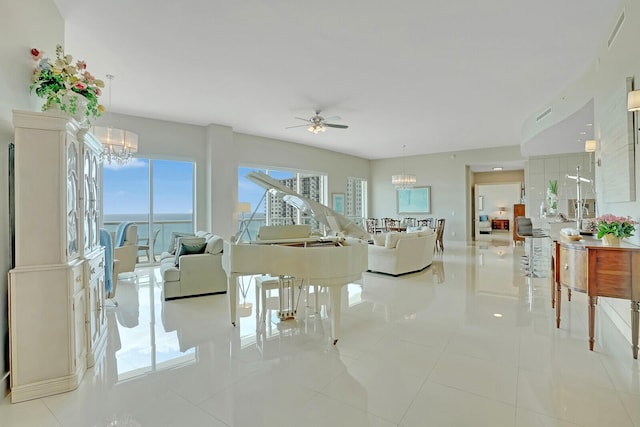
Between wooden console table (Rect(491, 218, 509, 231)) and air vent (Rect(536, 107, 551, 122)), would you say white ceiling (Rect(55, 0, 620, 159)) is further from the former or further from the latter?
wooden console table (Rect(491, 218, 509, 231))

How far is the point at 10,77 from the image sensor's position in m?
2.34

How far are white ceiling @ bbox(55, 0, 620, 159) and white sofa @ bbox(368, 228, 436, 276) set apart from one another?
2.54m

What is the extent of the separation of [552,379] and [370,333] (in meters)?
1.52

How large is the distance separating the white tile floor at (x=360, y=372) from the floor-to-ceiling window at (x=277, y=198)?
4.02 m

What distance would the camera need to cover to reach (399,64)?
14.3 feet

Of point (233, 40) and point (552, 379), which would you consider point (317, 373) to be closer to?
point (552, 379)

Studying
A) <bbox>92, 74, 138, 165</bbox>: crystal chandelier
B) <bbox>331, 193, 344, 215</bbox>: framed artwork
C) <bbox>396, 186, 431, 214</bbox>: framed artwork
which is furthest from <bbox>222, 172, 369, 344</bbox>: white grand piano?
<bbox>396, 186, 431, 214</bbox>: framed artwork

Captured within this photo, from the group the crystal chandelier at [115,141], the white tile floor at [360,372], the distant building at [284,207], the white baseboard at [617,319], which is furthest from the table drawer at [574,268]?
the distant building at [284,207]

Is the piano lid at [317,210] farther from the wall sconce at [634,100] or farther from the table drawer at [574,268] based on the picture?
the wall sconce at [634,100]

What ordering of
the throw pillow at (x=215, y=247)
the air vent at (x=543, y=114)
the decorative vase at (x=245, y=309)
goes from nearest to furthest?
the decorative vase at (x=245, y=309) → the throw pillow at (x=215, y=247) → the air vent at (x=543, y=114)

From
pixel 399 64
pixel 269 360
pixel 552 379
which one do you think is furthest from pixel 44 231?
pixel 399 64

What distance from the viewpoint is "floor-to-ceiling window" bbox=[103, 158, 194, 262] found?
6.72 m

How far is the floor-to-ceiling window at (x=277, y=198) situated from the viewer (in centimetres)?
838

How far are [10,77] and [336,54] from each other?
3194 millimetres
